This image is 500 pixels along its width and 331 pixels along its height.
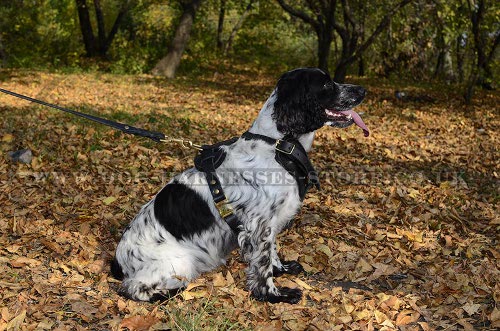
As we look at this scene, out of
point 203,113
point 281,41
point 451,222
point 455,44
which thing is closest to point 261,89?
point 203,113

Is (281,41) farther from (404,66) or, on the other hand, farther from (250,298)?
(250,298)

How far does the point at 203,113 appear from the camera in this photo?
14.9m

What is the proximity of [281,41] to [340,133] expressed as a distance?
31390 mm

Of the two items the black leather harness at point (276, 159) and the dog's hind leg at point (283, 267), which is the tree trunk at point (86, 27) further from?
the black leather harness at point (276, 159)

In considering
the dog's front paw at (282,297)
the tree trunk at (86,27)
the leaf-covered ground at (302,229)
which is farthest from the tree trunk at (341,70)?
the dog's front paw at (282,297)

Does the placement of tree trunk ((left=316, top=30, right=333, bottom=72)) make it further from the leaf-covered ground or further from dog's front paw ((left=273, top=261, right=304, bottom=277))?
dog's front paw ((left=273, top=261, right=304, bottom=277))

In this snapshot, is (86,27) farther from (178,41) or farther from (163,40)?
(178,41)

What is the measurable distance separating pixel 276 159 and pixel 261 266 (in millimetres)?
1069

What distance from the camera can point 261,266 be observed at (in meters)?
4.79

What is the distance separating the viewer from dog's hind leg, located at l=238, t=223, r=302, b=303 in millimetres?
Answer: 4660

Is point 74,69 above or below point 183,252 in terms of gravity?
above

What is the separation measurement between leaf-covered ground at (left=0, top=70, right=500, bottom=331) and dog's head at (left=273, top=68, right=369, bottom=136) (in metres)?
1.73

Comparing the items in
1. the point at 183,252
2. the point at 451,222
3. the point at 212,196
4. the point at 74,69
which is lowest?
the point at 451,222

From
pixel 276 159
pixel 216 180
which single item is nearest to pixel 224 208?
pixel 216 180
